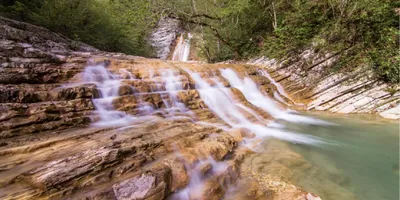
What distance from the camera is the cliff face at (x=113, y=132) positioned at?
2.71m

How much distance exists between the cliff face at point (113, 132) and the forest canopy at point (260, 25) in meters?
4.21

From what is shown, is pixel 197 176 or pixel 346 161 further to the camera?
A: pixel 346 161

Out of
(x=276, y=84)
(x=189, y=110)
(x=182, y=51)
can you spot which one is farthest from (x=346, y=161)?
(x=182, y=51)

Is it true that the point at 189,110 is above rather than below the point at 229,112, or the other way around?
above

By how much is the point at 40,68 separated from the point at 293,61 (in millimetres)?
9455

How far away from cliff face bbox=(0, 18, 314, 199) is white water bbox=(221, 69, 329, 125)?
60cm

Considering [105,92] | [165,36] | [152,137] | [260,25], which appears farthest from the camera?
[165,36]

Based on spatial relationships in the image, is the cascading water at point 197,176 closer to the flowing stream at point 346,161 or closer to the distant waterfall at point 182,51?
the flowing stream at point 346,161

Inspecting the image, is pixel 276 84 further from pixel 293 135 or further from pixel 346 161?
pixel 346 161

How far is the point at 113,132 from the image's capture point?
13.2 ft

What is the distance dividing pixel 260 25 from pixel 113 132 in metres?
12.7

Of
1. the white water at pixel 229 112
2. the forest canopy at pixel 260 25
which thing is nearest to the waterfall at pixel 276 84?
the forest canopy at pixel 260 25

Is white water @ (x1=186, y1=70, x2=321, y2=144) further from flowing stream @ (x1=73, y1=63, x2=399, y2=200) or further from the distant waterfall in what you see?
the distant waterfall

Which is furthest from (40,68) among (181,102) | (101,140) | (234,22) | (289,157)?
(234,22)
